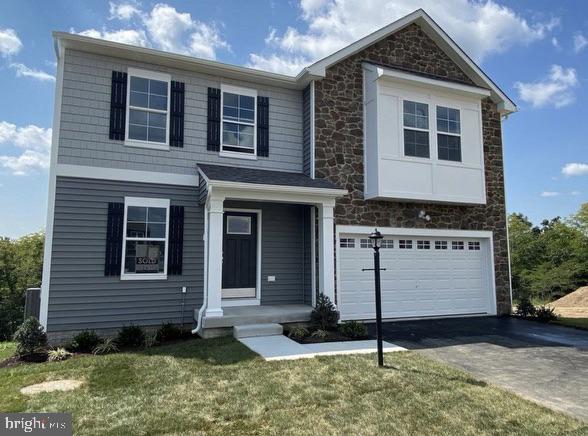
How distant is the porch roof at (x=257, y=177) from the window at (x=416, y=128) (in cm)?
246

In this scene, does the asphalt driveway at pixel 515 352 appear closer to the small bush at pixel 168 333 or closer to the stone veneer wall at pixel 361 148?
the stone veneer wall at pixel 361 148

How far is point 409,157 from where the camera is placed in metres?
9.77

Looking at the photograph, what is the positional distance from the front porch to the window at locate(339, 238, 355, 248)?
1828mm

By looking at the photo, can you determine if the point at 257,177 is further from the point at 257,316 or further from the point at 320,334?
the point at 320,334

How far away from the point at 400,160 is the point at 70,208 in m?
7.38

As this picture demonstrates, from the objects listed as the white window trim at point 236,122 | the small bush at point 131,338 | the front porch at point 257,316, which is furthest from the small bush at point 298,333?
the white window trim at point 236,122

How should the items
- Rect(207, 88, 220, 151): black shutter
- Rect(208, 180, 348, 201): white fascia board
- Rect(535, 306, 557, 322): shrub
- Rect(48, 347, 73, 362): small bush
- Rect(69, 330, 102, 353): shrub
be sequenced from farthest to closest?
1. Rect(535, 306, 557, 322): shrub
2. Rect(207, 88, 220, 151): black shutter
3. Rect(208, 180, 348, 201): white fascia board
4. Rect(69, 330, 102, 353): shrub
5. Rect(48, 347, 73, 362): small bush

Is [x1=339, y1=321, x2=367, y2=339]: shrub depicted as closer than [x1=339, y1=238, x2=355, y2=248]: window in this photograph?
Yes

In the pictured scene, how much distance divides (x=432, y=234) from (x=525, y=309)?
328cm

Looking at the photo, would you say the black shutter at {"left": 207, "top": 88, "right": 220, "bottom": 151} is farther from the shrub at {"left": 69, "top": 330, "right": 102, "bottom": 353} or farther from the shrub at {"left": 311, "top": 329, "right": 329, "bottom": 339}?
the shrub at {"left": 311, "top": 329, "right": 329, "bottom": 339}

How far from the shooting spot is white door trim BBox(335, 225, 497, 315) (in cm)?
944

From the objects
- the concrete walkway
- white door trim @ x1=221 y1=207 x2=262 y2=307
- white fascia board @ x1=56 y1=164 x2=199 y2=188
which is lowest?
the concrete walkway

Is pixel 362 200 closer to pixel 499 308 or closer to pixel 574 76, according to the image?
pixel 499 308

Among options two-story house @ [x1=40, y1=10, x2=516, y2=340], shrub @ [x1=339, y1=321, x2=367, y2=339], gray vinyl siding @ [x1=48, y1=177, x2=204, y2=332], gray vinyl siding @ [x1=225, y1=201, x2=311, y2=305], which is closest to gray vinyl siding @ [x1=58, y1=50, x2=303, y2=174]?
two-story house @ [x1=40, y1=10, x2=516, y2=340]
